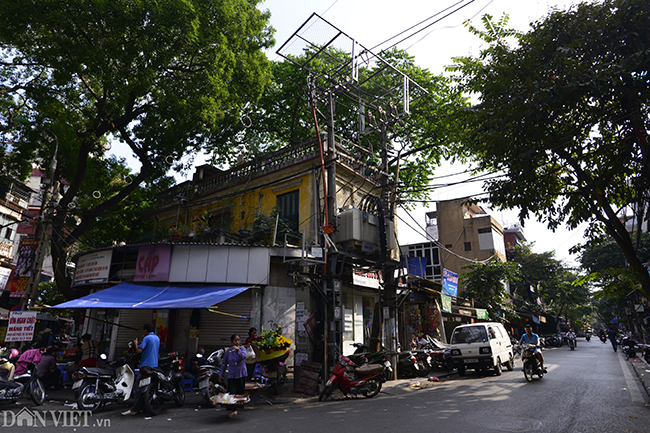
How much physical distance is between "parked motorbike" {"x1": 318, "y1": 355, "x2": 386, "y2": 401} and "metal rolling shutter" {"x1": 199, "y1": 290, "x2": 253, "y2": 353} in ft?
15.0

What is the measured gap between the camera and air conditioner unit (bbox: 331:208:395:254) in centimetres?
1328

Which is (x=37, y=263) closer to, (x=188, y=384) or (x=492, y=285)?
(x=188, y=384)

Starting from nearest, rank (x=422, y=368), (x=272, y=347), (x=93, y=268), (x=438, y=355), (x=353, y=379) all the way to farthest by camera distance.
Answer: (x=353, y=379) < (x=272, y=347) < (x=422, y=368) < (x=93, y=268) < (x=438, y=355)

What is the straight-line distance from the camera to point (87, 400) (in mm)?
8031

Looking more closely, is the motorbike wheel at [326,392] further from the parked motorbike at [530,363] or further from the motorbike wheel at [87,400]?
the parked motorbike at [530,363]

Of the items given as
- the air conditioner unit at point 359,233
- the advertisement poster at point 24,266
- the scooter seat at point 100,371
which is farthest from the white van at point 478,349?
the advertisement poster at point 24,266

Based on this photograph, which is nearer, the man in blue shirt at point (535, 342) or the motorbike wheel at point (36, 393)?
the motorbike wheel at point (36, 393)

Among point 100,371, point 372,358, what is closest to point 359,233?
point 372,358

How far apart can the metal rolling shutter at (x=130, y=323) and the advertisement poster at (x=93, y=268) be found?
161 cm

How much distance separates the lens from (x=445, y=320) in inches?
982

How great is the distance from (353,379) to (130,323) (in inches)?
384

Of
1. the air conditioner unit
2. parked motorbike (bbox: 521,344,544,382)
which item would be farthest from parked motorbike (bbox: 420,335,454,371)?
the air conditioner unit

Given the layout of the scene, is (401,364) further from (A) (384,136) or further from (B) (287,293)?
(A) (384,136)

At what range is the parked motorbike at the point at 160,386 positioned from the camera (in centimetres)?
788
